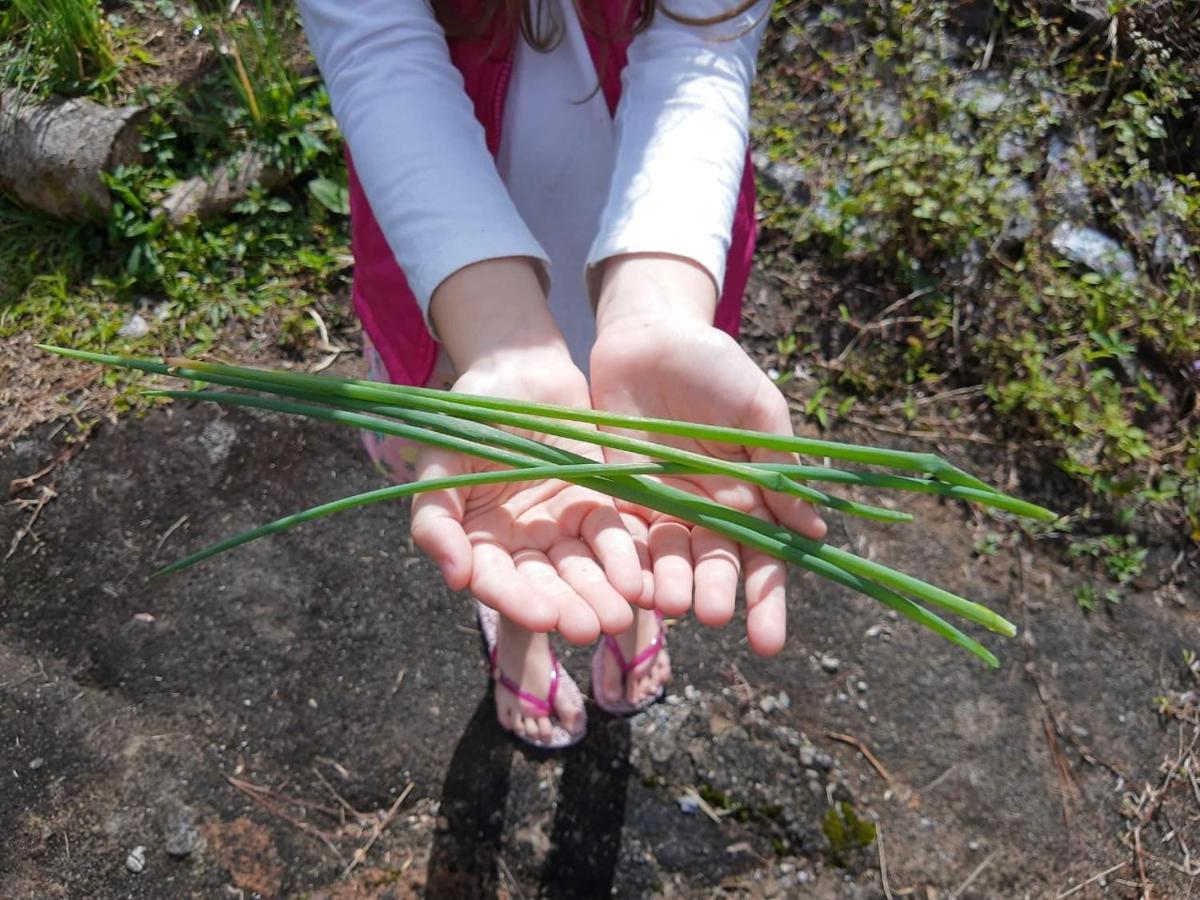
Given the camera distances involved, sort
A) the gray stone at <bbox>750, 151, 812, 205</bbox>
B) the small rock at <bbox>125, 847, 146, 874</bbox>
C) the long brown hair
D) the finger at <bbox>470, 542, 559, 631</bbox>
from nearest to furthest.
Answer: the finger at <bbox>470, 542, 559, 631</bbox>, the long brown hair, the small rock at <bbox>125, 847, 146, 874</bbox>, the gray stone at <bbox>750, 151, 812, 205</bbox>

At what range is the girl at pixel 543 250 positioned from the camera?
1.01 meters

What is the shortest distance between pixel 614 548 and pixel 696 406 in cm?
22

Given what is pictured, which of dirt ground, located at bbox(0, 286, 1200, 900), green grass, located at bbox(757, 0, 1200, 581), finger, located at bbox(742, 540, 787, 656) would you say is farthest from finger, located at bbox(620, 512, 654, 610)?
green grass, located at bbox(757, 0, 1200, 581)

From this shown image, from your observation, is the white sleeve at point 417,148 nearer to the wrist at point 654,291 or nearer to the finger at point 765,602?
the wrist at point 654,291

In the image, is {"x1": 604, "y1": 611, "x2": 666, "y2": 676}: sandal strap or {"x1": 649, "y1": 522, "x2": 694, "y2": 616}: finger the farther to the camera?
{"x1": 604, "y1": 611, "x2": 666, "y2": 676}: sandal strap

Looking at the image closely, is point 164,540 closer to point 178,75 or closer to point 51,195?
point 51,195

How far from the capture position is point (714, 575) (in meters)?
1.01

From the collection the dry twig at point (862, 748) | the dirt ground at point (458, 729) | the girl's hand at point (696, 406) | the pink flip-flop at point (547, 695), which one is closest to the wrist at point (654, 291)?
the girl's hand at point (696, 406)

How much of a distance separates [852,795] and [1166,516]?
0.97m

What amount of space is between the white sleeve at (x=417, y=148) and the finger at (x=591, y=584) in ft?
1.19

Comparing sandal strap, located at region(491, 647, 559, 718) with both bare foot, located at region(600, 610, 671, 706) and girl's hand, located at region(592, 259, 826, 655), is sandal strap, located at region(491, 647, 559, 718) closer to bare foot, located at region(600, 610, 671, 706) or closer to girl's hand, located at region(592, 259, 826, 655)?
bare foot, located at region(600, 610, 671, 706)

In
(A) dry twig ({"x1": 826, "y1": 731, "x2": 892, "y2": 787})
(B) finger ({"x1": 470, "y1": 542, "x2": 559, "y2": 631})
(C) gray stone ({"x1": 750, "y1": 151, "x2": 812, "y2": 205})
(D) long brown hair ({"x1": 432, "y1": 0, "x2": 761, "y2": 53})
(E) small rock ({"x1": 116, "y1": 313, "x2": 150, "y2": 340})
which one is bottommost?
(A) dry twig ({"x1": 826, "y1": 731, "x2": 892, "y2": 787})

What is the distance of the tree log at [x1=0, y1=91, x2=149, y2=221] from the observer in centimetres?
201

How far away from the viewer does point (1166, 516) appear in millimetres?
1930
